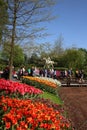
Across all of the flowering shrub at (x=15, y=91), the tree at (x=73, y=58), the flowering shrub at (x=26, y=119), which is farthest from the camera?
the tree at (x=73, y=58)

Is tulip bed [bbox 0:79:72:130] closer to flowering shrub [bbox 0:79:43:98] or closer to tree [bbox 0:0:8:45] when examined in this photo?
flowering shrub [bbox 0:79:43:98]

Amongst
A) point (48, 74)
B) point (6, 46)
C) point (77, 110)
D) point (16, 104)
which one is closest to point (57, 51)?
point (48, 74)

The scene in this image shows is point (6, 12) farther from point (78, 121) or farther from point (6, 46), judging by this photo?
point (78, 121)

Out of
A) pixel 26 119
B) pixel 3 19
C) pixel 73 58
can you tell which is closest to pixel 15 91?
pixel 26 119

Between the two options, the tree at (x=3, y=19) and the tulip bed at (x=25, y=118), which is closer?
the tulip bed at (x=25, y=118)

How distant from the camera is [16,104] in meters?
8.38

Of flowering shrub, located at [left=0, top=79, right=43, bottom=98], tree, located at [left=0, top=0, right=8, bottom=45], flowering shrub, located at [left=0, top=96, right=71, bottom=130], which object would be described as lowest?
flowering shrub, located at [left=0, top=96, right=71, bottom=130]

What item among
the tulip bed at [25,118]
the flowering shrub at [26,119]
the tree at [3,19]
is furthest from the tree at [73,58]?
the flowering shrub at [26,119]

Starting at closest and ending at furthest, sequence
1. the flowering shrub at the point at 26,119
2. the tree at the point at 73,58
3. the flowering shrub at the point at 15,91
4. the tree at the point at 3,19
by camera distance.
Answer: the flowering shrub at the point at 26,119 → the flowering shrub at the point at 15,91 → the tree at the point at 3,19 → the tree at the point at 73,58

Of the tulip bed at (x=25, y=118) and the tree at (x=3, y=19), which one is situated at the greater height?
the tree at (x=3, y=19)

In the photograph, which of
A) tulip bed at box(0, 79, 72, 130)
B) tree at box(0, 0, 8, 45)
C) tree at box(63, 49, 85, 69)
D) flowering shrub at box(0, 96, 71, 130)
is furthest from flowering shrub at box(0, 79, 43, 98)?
tree at box(63, 49, 85, 69)

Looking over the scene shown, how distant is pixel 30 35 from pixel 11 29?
1274 mm

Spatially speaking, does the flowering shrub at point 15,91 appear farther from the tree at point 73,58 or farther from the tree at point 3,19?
the tree at point 73,58

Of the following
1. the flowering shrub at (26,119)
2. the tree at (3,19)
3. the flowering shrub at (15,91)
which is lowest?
the flowering shrub at (26,119)
